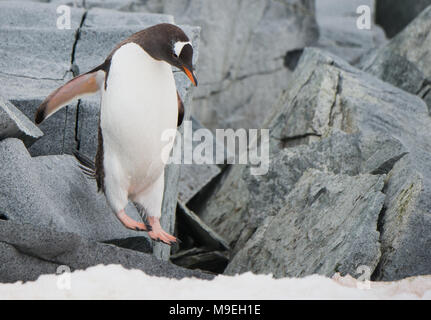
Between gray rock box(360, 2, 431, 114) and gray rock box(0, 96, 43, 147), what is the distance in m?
3.24

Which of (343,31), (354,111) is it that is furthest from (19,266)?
(343,31)

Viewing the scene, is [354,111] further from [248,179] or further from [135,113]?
[135,113]

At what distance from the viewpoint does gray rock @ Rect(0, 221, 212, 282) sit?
2496 mm

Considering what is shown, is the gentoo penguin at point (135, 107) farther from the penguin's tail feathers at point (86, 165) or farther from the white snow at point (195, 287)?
the white snow at point (195, 287)

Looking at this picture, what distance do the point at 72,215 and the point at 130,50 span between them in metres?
0.76

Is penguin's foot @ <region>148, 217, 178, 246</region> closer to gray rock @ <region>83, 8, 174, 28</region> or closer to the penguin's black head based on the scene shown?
the penguin's black head

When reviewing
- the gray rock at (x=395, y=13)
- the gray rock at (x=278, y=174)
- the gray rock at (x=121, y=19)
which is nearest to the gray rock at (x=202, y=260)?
the gray rock at (x=278, y=174)

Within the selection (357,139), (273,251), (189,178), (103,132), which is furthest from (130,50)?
(189,178)

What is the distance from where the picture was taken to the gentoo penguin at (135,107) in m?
2.88

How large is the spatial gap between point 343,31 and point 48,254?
6.18 meters

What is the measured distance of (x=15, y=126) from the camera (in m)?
2.97

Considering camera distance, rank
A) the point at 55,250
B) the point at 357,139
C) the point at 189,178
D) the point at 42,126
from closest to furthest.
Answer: the point at 55,250 → the point at 42,126 → the point at 357,139 → the point at 189,178
